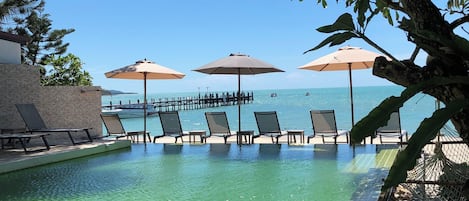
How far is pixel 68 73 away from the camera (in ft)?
65.5

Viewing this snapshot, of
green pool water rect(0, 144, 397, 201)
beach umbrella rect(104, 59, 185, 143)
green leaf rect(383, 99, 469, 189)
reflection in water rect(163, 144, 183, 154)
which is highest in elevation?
beach umbrella rect(104, 59, 185, 143)

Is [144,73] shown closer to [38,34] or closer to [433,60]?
[433,60]

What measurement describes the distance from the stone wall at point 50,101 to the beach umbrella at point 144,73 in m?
1.13

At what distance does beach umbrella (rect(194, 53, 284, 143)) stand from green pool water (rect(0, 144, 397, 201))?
1903 millimetres

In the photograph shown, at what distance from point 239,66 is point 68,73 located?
12.7 meters

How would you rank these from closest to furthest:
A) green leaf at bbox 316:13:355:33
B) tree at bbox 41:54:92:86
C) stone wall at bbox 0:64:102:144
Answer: green leaf at bbox 316:13:355:33, stone wall at bbox 0:64:102:144, tree at bbox 41:54:92:86

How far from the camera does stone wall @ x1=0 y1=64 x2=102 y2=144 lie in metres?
10.4

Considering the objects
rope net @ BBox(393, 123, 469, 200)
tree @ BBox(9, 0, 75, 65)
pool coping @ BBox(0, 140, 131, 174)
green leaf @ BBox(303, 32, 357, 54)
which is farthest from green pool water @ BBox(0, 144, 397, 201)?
tree @ BBox(9, 0, 75, 65)

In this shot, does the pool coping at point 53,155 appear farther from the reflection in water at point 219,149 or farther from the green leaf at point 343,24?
the green leaf at point 343,24

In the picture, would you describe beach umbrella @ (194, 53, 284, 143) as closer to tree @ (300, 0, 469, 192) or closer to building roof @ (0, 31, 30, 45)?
building roof @ (0, 31, 30, 45)

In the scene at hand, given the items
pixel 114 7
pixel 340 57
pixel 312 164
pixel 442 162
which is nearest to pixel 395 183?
pixel 442 162

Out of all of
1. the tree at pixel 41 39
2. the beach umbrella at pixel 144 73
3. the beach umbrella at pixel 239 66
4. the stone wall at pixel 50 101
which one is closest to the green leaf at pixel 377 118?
the beach umbrella at pixel 239 66

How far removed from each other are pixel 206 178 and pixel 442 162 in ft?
11.5

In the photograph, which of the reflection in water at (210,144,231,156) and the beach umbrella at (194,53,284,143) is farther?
the beach umbrella at (194,53,284,143)
